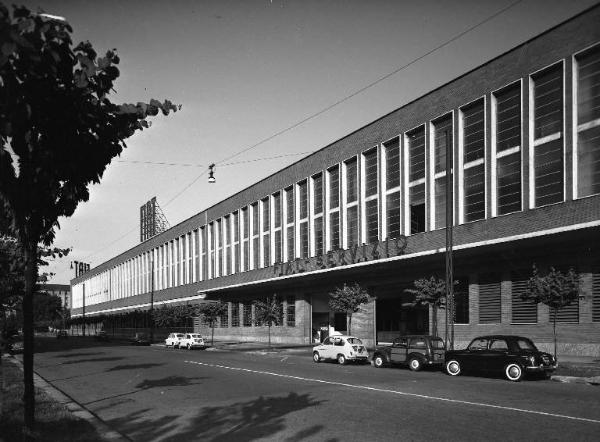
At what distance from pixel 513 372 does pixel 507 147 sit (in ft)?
45.9

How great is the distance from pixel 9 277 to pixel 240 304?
45884 mm

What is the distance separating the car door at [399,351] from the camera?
24.7 meters

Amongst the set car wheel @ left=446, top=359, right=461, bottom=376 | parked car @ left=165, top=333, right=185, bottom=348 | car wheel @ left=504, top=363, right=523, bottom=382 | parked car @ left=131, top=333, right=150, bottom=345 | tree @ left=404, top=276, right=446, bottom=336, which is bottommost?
parked car @ left=131, top=333, right=150, bottom=345

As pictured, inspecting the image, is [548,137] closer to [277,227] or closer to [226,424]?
[226,424]

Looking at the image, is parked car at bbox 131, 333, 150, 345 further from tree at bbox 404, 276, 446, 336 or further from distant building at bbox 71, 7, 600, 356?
tree at bbox 404, 276, 446, 336

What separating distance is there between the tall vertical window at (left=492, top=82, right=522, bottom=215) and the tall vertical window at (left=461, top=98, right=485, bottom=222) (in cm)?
96

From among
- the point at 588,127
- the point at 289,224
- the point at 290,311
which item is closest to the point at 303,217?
the point at 289,224

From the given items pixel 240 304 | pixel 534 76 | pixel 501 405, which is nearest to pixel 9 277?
pixel 501 405

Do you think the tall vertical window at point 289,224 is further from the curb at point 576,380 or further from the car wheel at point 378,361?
the curb at point 576,380

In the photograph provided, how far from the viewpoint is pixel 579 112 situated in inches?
1019

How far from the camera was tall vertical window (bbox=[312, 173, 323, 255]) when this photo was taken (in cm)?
4612

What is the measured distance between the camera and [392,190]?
3769cm

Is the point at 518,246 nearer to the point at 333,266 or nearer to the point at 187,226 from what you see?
the point at 333,266

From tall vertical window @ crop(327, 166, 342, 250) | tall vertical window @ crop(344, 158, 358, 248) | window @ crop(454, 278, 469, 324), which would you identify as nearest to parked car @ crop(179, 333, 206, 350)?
tall vertical window @ crop(327, 166, 342, 250)
